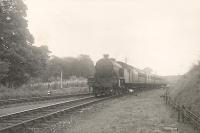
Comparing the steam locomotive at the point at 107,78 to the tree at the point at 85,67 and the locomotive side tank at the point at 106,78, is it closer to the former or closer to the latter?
the locomotive side tank at the point at 106,78

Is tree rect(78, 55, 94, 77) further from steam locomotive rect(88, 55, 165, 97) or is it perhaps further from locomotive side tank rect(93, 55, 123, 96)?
locomotive side tank rect(93, 55, 123, 96)

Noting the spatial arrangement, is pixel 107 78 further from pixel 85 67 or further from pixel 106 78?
pixel 85 67

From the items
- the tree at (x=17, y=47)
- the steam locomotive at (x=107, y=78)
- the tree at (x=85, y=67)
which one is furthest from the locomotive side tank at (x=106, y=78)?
the tree at (x=85, y=67)

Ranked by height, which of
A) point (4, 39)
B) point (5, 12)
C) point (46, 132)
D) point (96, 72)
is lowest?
point (46, 132)

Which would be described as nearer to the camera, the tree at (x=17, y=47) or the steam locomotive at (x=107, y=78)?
the steam locomotive at (x=107, y=78)

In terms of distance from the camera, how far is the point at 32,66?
33.6 metres

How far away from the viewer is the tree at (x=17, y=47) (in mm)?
32062

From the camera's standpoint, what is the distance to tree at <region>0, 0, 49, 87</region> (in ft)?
105

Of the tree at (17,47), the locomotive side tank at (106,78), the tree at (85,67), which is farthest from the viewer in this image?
the tree at (85,67)

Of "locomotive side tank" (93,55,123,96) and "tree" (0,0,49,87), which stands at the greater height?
"tree" (0,0,49,87)

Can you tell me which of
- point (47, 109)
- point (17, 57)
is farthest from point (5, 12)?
point (47, 109)

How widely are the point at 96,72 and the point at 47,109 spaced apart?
1229 centimetres

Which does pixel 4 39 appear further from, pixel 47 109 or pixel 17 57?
pixel 47 109

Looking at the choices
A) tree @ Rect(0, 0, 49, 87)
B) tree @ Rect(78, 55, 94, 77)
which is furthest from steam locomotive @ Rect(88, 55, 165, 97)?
tree @ Rect(78, 55, 94, 77)
